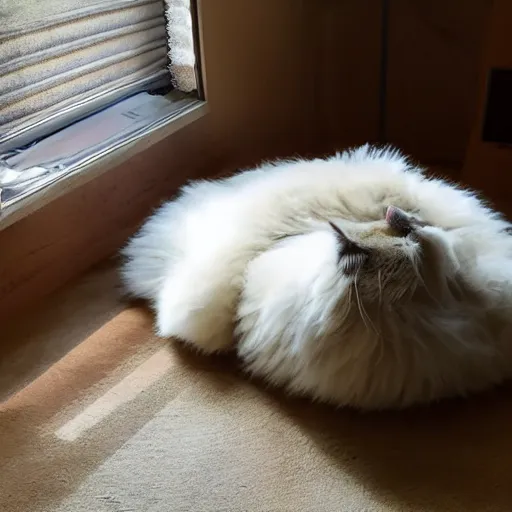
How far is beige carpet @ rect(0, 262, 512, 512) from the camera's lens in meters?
1.01

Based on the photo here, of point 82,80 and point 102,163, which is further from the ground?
point 82,80

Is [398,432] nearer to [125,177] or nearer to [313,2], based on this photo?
[125,177]

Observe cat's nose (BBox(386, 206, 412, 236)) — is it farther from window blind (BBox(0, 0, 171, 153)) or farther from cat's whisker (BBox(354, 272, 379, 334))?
window blind (BBox(0, 0, 171, 153))

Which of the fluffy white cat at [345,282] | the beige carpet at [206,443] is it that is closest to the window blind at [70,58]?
the fluffy white cat at [345,282]

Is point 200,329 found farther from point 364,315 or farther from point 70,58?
point 70,58

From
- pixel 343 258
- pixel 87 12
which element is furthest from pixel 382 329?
pixel 87 12

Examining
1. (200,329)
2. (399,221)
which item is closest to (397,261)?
(399,221)

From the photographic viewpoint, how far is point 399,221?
1.18 metres

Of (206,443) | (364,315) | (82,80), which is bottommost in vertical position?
(206,443)

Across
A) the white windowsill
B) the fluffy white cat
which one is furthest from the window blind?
the fluffy white cat

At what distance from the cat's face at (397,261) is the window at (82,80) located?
0.67m

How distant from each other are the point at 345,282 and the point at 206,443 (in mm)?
343

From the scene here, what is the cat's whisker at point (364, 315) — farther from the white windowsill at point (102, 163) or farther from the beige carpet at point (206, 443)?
the white windowsill at point (102, 163)

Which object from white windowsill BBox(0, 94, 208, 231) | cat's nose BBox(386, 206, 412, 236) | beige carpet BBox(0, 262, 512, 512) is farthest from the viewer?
white windowsill BBox(0, 94, 208, 231)
